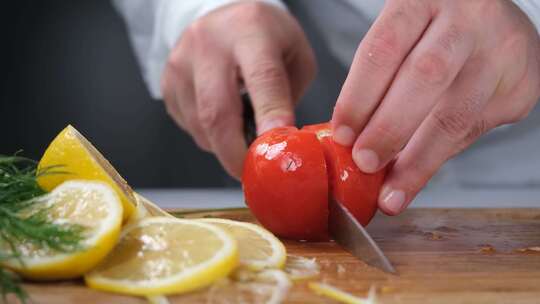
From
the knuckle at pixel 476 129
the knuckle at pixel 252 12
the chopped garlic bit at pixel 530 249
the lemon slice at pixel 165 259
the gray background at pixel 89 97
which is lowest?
the gray background at pixel 89 97

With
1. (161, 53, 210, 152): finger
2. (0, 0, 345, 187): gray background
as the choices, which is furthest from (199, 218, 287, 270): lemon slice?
(0, 0, 345, 187): gray background

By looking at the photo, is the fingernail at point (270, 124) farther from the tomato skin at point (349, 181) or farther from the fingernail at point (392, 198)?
the fingernail at point (392, 198)

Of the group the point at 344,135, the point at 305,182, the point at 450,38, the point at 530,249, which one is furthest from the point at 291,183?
the point at 530,249

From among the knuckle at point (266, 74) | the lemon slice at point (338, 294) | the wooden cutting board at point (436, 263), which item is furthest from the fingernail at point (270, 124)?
the lemon slice at point (338, 294)

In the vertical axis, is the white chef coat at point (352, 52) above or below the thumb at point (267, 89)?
below

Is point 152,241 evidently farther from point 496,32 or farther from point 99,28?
point 99,28

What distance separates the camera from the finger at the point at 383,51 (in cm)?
141

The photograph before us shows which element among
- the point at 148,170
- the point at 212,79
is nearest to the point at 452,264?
the point at 212,79

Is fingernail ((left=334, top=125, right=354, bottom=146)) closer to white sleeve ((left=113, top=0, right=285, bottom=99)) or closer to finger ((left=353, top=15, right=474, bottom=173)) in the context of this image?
finger ((left=353, top=15, right=474, bottom=173))

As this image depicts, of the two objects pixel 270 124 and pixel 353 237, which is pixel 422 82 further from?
pixel 270 124

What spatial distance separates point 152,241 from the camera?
1227mm

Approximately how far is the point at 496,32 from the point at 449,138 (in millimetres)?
246

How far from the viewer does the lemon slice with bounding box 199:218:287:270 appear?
1248 millimetres

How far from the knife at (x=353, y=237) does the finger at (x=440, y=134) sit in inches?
4.8
